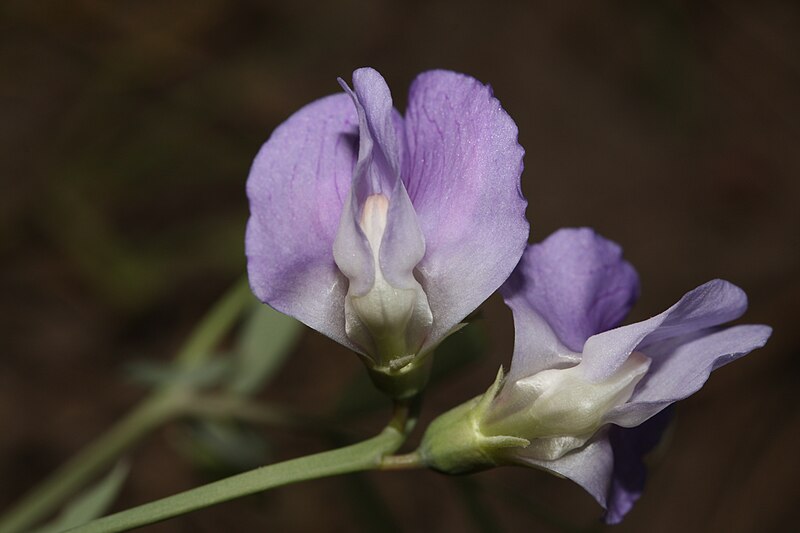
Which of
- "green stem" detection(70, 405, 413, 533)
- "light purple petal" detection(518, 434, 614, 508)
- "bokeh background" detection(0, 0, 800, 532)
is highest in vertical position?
"green stem" detection(70, 405, 413, 533)

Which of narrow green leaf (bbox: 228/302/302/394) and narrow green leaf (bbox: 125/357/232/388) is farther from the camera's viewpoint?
narrow green leaf (bbox: 228/302/302/394)

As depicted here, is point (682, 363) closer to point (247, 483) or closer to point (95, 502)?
point (247, 483)

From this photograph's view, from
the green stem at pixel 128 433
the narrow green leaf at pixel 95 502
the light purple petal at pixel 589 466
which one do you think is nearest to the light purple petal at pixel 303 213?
the light purple petal at pixel 589 466

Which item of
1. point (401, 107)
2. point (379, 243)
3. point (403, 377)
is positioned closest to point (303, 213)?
point (379, 243)

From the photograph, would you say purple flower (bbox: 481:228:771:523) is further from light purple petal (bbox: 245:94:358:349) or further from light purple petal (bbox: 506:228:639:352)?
light purple petal (bbox: 245:94:358:349)

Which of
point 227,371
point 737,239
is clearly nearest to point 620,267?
point 227,371

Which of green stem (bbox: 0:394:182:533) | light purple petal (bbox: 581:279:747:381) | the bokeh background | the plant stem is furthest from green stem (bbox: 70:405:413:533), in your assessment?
the bokeh background

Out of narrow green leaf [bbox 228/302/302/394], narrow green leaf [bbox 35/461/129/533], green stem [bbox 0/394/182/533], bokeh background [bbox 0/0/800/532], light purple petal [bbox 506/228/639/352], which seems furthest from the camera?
bokeh background [bbox 0/0/800/532]

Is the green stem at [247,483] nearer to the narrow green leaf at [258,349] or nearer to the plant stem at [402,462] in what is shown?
the plant stem at [402,462]
